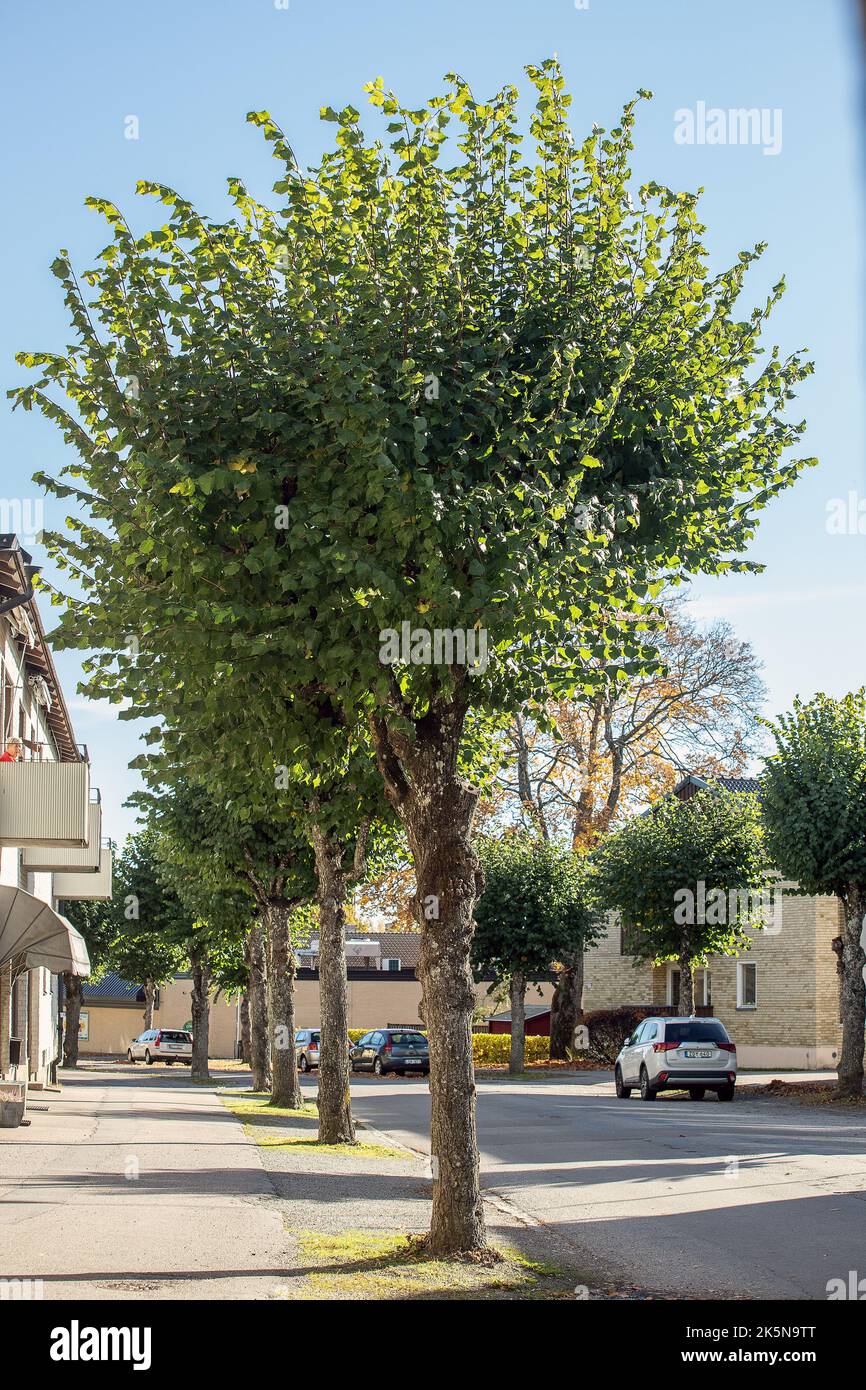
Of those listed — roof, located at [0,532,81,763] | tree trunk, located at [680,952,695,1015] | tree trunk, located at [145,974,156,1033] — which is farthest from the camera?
tree trunk, located at [145,974,156,1033]

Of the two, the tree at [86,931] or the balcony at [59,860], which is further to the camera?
the tree at [86,931]

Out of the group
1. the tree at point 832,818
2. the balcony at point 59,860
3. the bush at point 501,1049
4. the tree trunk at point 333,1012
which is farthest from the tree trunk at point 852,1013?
the bush at point 501,1049

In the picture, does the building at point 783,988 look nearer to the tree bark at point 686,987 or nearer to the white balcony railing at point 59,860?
the tree bark at point 686,987

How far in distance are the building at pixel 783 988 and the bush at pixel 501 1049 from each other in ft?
17.0

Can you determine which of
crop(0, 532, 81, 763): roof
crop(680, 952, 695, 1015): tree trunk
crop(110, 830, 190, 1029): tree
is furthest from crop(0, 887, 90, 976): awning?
crop(110, 830, 190, 1029): tree

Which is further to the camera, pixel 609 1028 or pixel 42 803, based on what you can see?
pixel 609 1028

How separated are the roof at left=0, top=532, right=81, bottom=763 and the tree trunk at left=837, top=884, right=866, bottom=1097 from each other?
47.9 feet

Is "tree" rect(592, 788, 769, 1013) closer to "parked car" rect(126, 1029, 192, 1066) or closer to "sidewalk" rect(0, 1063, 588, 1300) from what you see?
"sidewalk" rect(0, 1063, 588, 1300)

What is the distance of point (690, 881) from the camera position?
35188 millimetres

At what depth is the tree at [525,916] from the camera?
131ft

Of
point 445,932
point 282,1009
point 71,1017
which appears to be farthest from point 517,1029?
point 445,932

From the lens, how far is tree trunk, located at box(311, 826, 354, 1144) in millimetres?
19219

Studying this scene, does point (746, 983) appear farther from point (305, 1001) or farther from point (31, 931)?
point (305, 1001)

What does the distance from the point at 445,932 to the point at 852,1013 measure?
58.6ft
